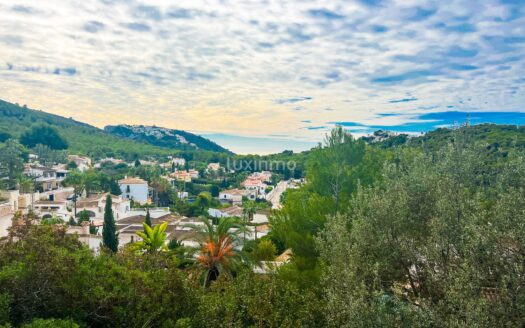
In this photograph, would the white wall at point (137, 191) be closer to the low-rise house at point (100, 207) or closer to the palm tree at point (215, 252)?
the low-rise house at point (100, 207)

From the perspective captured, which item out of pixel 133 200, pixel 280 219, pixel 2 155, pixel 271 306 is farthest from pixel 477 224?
pixel 2 155

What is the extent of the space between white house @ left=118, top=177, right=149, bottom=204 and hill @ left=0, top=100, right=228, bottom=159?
4496cm

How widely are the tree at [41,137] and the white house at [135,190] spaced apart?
1765 inches

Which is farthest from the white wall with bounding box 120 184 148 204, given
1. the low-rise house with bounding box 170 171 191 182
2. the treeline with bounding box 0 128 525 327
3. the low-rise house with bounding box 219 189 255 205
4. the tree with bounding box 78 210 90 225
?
the treeline with bounding box 0 128 525 327

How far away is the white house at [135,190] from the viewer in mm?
73500

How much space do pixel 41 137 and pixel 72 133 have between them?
29002 millimetres

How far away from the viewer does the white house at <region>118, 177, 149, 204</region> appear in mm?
73500

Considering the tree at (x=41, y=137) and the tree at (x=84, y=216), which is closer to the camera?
the tree at (x=84, y=216)

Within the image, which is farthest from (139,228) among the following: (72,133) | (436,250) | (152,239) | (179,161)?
(72,133)

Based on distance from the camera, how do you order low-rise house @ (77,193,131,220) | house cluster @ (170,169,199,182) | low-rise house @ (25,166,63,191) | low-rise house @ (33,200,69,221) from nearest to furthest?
low-rise house @ (33,200,69,221), low-rise house @ (77,193,131,220), low-rise house @ (25,166,63,191), house cluster @ (170,169,199,182)

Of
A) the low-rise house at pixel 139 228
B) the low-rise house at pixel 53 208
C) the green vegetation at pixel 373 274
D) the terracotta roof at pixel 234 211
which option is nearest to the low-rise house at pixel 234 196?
the terracotta roof at pixel 234 211

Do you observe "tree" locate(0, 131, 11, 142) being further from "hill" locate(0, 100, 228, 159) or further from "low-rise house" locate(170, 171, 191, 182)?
"low-rise house" locate(170, 171, 191, 182)

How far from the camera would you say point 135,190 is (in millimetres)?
73812

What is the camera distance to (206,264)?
1812 centimetres
